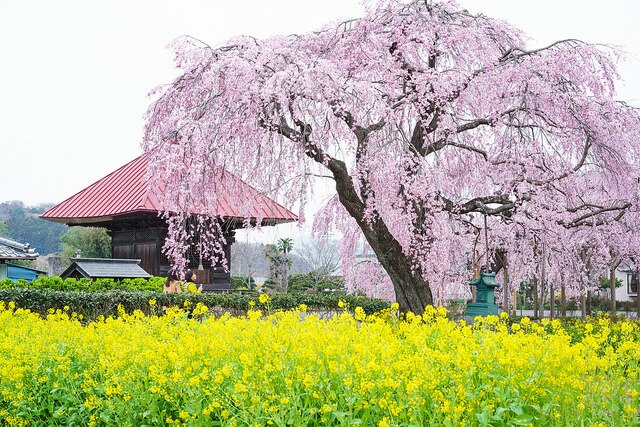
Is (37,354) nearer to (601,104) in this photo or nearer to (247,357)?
(247,357)

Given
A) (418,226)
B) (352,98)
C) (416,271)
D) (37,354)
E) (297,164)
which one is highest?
(352,98)

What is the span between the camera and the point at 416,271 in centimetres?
1191

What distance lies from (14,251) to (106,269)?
24.5ft

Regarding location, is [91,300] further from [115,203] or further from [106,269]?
[115,203]

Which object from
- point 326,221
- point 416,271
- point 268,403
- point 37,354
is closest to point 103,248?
point 326,221

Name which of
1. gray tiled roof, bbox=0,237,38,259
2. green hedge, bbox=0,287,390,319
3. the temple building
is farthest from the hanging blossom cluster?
gray tiled roof, bbox=0,237,38,259

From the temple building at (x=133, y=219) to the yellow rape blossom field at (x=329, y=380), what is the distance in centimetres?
1474

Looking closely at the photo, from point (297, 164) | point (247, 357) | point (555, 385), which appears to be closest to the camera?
point (555, 385)

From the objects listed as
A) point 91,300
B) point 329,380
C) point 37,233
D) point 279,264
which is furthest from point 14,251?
point 37,233

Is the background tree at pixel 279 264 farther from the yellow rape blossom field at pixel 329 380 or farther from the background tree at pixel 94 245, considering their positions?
the yellow rape blossom field at pixel 329 380

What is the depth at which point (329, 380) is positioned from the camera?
4.57m

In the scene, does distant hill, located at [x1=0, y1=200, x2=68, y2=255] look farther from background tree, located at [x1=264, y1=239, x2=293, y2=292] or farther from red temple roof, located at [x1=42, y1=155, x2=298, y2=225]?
red temple roof, located at [x1=42, y1=155, x2=298, y2=225]

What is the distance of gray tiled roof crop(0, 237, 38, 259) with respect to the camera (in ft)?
80.0

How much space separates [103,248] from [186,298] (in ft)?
93.6
